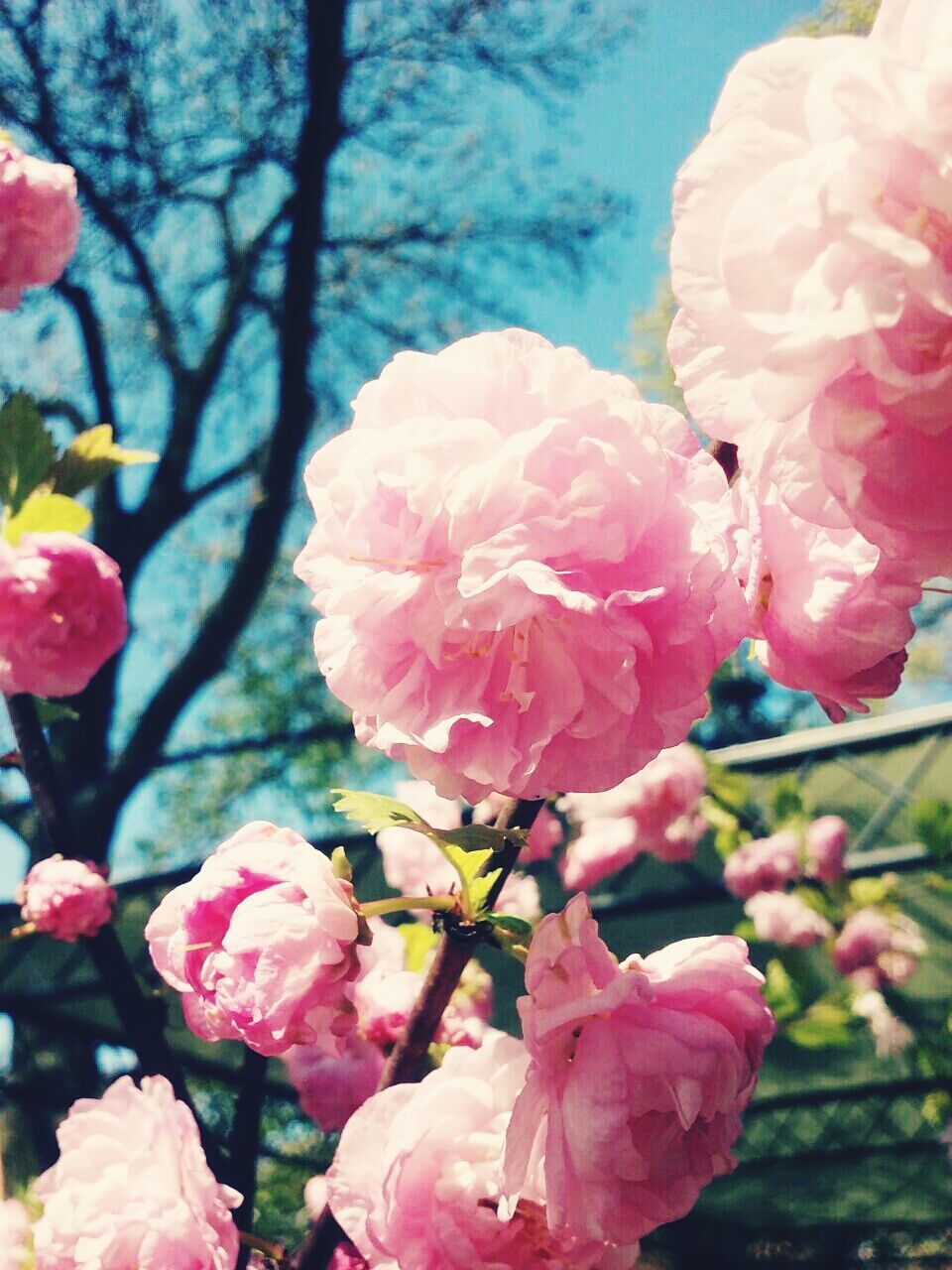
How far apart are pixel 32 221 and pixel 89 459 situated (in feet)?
0.91

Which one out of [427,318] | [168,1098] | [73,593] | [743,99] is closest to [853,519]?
[743,99]

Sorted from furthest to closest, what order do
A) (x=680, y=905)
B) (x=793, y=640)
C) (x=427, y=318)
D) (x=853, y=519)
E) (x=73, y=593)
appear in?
(x=427, y=318), (x=680, y=905), (x=73, y=593), (x=793, y=640), (x=853, y=519)

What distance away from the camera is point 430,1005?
56 centimetres

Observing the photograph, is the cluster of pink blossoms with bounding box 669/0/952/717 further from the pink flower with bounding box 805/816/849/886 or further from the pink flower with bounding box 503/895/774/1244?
the pink flower with bounding box 805/816/849/886

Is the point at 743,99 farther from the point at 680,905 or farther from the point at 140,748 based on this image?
the point at 140,748

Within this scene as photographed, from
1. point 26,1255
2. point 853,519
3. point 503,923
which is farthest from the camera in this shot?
point 26,1255

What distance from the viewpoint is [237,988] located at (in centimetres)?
47

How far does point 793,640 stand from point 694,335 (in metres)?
0.14

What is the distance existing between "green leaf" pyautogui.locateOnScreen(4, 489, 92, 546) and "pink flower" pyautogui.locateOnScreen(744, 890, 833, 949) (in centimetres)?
154

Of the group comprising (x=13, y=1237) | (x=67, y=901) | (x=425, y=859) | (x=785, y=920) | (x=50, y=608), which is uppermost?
(x=50, y=608)

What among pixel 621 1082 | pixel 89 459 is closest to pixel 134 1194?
pixel 621 1082

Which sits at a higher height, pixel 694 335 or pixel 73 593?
pixel 694 335

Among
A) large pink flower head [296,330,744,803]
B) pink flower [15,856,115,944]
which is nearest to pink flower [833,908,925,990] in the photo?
pink flower [15,856,115,944]

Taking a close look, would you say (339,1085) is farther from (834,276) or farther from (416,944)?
(834,276)
